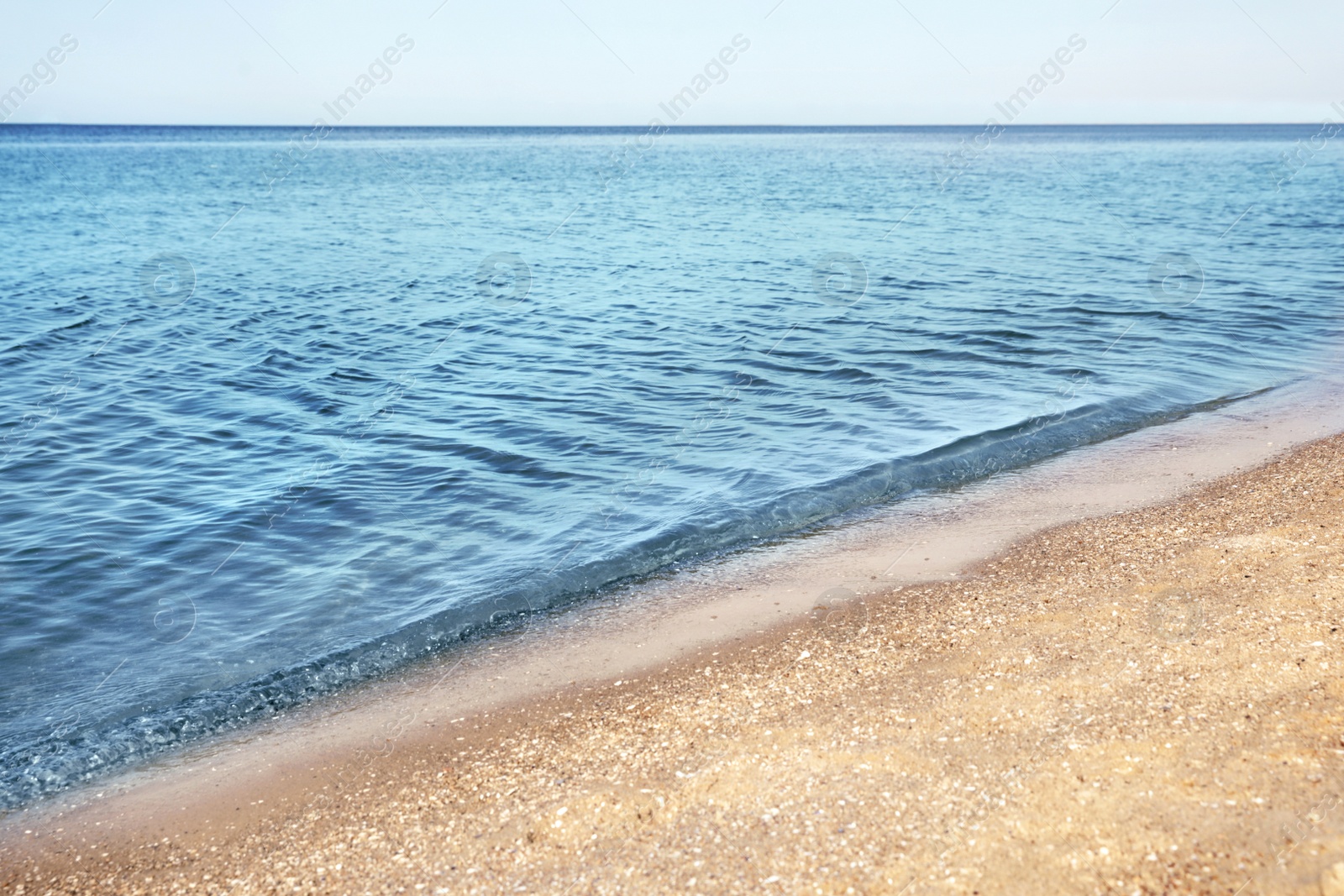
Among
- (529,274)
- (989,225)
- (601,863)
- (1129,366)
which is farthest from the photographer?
(989,225)

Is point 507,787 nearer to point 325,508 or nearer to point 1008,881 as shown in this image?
point 1008,881

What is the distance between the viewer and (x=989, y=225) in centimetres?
3322

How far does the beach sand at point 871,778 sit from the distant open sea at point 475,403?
1.44 metres

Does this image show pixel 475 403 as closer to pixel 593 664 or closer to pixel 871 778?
pixel 593 664

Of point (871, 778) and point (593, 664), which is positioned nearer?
point (871, 778)

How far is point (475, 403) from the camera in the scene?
541 inches

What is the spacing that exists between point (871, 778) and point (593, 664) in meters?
2.43

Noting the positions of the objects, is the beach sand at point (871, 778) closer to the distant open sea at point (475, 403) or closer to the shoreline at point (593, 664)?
the shoreline at point (593, 664)

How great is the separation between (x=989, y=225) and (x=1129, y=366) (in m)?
20.1

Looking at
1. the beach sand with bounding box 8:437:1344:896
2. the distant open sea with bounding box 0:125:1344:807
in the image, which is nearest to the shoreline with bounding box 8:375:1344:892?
the beach sand with bounding box 8:437:1344:896

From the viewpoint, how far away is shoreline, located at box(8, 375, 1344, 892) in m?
5.21

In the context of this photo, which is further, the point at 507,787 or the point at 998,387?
the point at 998,387

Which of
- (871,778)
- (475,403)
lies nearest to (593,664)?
(871,778)

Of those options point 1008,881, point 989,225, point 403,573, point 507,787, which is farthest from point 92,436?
point 989,225
